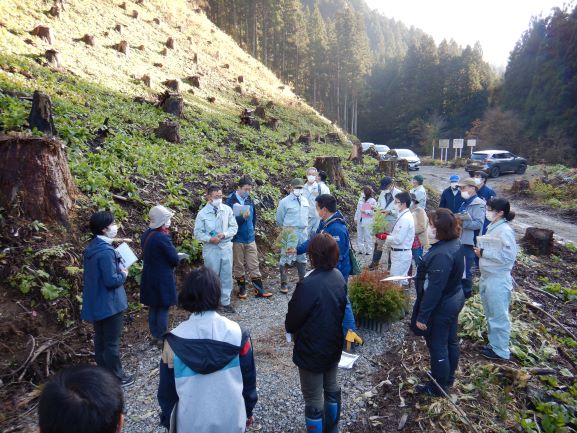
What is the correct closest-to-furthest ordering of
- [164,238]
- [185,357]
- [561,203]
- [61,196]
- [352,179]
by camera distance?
[185,357] → [164,238] → [61,196] → [352,179] → [561,203]

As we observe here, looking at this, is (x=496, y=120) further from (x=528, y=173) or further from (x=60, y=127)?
(x=60, y=127)

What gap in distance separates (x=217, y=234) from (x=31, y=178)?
283 centimetres

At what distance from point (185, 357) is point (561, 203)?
19935 millimetres

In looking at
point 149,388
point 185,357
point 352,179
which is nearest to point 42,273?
point 149,388

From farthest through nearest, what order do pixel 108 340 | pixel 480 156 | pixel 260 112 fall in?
pixel 480 156 < pixel 260 112 < pixel 108 340

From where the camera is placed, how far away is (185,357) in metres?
2.12

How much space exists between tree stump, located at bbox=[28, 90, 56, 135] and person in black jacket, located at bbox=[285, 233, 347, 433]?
22.2 ft

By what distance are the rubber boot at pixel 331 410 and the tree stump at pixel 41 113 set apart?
7.30 meters

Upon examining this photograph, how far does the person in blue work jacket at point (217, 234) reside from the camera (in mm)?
5844

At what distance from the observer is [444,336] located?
3.86 metres

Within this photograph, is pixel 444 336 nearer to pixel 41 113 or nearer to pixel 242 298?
pixel 242 298

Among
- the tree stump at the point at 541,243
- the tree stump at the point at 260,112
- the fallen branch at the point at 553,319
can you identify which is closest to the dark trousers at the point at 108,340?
the fallen branch at the point at 553,319

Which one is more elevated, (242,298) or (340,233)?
(340,233)

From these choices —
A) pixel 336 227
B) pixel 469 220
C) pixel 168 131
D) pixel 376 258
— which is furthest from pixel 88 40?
pixel 469 220
